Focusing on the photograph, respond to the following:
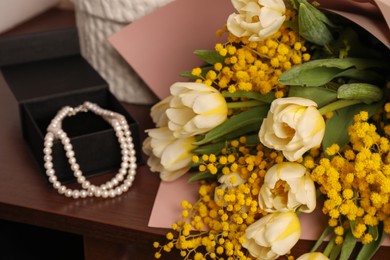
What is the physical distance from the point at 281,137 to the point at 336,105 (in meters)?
0.08

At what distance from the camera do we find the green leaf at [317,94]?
1.98ft

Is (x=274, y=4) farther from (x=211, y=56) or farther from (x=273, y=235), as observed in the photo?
(x=273, y=235)

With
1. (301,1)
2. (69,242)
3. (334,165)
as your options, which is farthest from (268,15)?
(69,242)

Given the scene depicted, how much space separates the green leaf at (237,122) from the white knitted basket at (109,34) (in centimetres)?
23

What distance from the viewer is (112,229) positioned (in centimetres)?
65

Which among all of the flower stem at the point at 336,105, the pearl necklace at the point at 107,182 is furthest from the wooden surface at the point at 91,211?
the flower stem at the point at 336,105

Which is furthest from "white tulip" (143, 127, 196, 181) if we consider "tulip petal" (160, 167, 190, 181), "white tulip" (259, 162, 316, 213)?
"white tulip" (259, 162, 316, 213)

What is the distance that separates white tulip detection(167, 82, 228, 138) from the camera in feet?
1.98

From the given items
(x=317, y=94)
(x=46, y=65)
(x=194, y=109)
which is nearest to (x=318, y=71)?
(x=317, y=94)

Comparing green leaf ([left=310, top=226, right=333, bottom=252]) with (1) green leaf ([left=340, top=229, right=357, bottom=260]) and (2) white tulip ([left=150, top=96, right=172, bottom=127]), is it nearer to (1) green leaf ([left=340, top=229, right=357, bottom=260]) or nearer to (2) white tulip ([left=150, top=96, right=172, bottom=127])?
(1) green leaf ([left=340, top=229, right=357, bottom=260])

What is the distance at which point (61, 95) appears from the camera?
0.77 meters

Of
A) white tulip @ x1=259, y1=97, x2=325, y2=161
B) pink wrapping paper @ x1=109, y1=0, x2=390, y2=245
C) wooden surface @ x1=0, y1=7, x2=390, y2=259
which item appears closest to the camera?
white tulip @ x1=259, y1=97, x2=325, y2=161

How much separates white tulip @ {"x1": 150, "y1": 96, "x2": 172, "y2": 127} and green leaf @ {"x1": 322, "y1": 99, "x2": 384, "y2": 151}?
0.18 meters

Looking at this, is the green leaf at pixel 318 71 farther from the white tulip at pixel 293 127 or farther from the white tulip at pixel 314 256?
the white tulip at pixel 314 256
